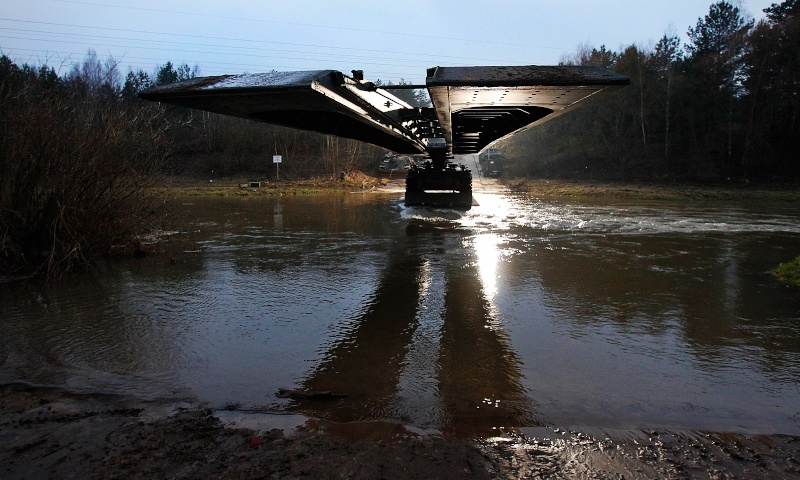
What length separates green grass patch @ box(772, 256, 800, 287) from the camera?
23.9 ft

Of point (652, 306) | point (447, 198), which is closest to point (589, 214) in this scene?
point (447, 198)

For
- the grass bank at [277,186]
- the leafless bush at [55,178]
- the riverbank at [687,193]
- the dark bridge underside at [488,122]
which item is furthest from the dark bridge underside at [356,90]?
the grass bank at [277,186]

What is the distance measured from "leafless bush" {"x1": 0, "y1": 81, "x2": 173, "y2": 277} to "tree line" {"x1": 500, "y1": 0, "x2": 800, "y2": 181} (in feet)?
118

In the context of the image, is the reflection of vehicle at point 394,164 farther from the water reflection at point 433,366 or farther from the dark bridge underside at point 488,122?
the water reflection at point 433,366

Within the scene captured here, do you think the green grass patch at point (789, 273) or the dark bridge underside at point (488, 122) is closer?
the green grass patch at point (789, 273)

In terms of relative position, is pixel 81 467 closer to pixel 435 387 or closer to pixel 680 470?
pixel 435 387

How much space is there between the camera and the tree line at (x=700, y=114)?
35469 mm

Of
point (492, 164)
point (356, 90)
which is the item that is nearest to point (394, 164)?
point (492, 164)

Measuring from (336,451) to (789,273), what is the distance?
24.9 feet

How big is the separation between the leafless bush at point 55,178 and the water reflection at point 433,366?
4.64 metres

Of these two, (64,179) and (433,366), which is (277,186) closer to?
(64,179)

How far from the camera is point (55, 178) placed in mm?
7578

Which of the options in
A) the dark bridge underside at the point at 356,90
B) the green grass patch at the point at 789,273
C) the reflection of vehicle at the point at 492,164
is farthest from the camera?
the reflection of vehicle at the point at 492,164

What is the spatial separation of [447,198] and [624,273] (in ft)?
34.6
